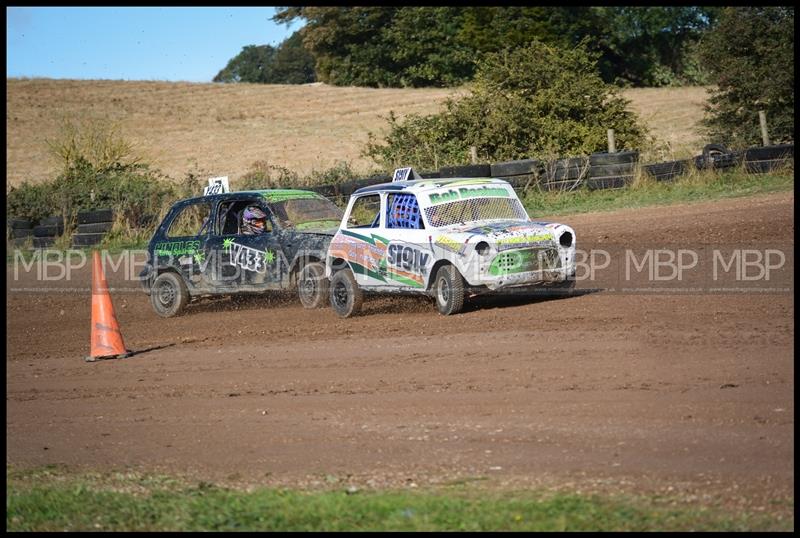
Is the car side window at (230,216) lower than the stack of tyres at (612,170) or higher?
lower

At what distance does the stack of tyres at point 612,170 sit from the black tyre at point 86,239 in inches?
451

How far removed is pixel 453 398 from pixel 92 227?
1859 cm

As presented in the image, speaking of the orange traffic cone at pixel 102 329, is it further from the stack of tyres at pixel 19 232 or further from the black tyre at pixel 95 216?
the stack of tyres at pixel 19 232

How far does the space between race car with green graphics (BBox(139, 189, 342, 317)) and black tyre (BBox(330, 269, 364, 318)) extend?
1.72 feet

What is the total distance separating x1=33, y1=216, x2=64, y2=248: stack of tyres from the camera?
25719 mm

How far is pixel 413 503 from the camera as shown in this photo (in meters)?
5.70

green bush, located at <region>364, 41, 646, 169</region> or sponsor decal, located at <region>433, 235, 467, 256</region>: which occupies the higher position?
green bush, located at <region>364, 41, 646, 169</region>

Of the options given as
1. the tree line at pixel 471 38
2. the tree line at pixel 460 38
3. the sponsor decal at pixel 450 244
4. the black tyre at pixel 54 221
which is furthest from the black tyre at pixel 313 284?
the tree line at pixel 460 38

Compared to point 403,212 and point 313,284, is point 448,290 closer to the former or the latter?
point 403,212

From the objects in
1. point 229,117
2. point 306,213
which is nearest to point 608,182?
point 306,213

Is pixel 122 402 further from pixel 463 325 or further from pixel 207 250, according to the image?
pixel 207 250

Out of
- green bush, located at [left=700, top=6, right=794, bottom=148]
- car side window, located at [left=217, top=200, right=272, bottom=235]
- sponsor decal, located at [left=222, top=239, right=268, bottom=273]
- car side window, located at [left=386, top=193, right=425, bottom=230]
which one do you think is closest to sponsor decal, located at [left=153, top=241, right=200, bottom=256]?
car side window, located at [left=217, top=200, right=272, bottom=235]

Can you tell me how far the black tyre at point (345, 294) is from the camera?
43.3 feet

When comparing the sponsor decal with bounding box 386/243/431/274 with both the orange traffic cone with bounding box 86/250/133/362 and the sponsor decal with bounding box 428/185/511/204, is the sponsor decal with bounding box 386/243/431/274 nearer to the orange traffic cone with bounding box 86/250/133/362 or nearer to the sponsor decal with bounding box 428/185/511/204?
the sponsor decal with bounding box 428/185/511/204
